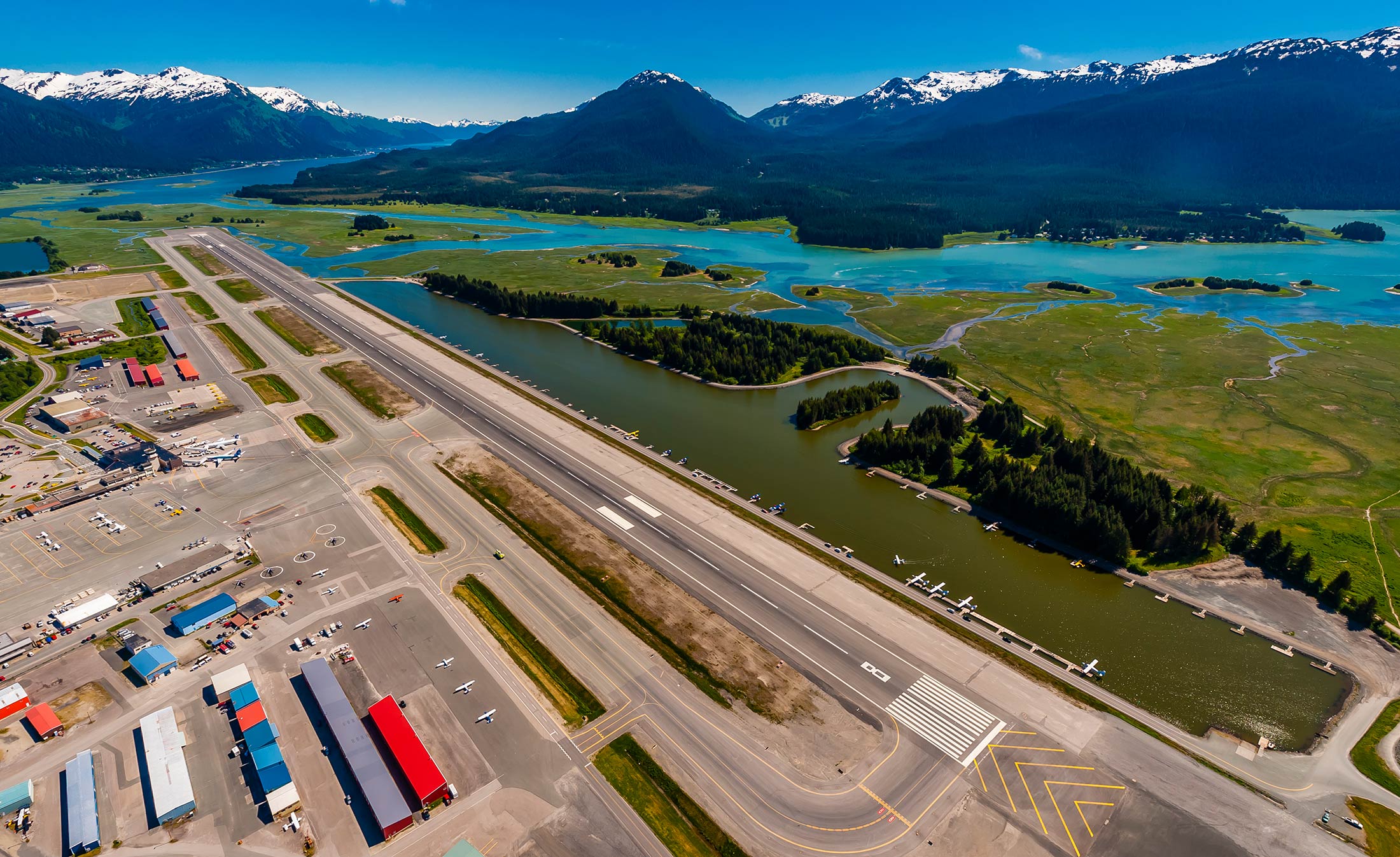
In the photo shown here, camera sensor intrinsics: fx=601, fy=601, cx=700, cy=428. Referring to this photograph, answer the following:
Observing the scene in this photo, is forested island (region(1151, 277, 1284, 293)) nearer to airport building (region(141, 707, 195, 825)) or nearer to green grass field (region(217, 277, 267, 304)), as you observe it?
airport building (region(141, 707, 195, 825))

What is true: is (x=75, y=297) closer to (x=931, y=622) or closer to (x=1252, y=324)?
(x=931, y=622)

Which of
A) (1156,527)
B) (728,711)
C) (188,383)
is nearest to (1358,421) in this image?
(1156,527)

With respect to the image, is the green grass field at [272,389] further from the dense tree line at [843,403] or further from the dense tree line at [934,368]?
the dense tree line at [934,368]

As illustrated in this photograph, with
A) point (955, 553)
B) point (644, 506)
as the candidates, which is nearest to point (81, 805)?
point (644, 506)

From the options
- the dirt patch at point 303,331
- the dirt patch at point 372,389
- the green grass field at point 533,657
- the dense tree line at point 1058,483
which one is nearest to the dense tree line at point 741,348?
the dense tree line at point 1058,483

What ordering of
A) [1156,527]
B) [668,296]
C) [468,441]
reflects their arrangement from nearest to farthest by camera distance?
[1156,527]
[468,441]
[668,296]

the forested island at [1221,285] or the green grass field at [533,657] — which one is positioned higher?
the forested island at [1221,285]
